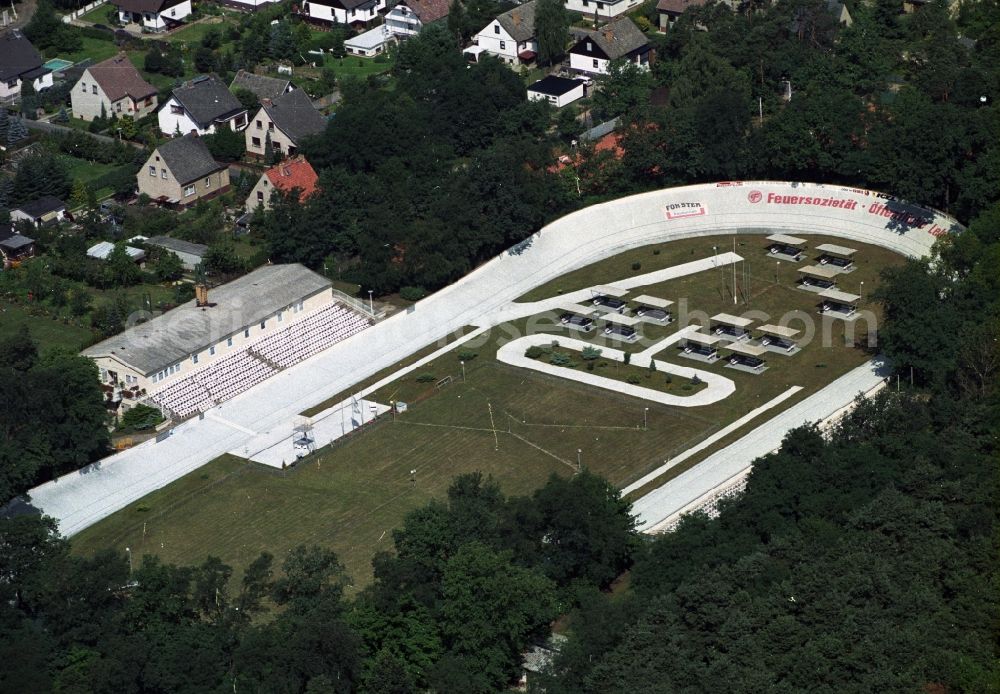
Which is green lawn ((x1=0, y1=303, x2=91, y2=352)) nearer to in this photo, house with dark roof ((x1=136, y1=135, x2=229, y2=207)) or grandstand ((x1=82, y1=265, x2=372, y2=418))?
grandstand ((x1=82, y1=265, x2=372, y2=418))

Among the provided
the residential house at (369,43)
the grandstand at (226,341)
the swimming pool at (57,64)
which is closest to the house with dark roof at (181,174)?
the grandstand at (226,341)

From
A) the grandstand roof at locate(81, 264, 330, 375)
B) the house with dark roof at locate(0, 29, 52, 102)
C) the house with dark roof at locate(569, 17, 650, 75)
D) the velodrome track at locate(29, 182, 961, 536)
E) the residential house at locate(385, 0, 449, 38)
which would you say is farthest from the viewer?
the residential house at locate(385, 0, 449, 38)

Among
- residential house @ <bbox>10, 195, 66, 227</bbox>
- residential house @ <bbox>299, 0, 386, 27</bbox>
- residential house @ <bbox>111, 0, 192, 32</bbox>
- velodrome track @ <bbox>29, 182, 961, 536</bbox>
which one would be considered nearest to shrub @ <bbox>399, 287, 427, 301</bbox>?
velodrome track @ <bbox>29, 182, 961, 536</bbox>

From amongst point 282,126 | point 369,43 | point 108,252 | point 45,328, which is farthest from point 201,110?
point 45,328

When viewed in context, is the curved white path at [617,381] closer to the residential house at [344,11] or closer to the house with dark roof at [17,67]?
the residential house at [344,11]

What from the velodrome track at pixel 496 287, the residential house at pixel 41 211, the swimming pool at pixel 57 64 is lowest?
the velodrome track at pixel 496 287

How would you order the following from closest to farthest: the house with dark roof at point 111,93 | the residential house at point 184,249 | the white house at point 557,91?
the residential house at point 184,249 < the white house at point 557,91 < the house with dark roof at point 111,93
